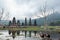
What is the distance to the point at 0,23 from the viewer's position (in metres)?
66.6

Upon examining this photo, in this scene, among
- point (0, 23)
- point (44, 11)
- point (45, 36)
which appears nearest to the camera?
point (45, 36)

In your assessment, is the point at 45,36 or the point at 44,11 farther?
the point at 44,11

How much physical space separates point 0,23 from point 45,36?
29.9 meters

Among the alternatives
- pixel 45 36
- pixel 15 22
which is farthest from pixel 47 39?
pixel 15 22

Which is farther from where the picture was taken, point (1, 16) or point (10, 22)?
point (10, 22)

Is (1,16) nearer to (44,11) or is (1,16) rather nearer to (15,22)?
(15,22)

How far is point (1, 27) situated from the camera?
60.3 meters

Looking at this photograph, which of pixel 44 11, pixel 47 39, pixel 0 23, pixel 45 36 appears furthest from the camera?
pixel 0 23

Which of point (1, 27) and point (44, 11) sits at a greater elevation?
point (44, 11)

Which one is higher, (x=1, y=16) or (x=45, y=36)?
(x=1, y=16)

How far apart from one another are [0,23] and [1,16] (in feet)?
24.7

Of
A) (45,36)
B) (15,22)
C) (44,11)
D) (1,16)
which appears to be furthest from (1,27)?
(45,36)

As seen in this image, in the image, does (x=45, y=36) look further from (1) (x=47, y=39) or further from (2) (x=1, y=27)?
(2) (x=1, y=27)

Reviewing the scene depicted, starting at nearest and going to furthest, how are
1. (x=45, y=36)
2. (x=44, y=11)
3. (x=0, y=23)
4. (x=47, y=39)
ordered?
(x=47, y=39) → (x=45, y=36) → (x=44, y=11) → (x=0, y=23)
